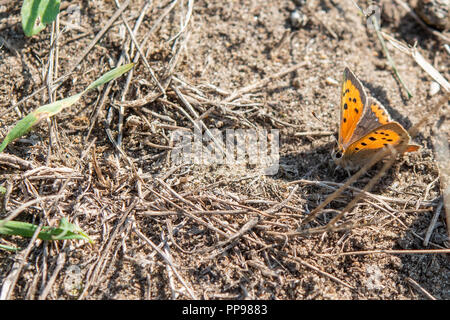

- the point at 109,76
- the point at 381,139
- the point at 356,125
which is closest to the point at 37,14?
the point at 109,76

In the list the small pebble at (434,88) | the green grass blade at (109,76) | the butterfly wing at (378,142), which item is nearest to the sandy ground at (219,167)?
the small pebble at (434,88)

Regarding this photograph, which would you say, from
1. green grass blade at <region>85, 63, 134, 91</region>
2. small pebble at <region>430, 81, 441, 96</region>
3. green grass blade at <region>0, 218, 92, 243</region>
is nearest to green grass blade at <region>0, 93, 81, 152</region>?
green grass blade at <region>85, 63, 134, 91</region>

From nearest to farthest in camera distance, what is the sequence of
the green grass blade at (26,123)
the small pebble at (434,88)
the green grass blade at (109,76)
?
the green grass blade at (26,123)
the green grass blade at (109,76)
the small pebble at (434,88)

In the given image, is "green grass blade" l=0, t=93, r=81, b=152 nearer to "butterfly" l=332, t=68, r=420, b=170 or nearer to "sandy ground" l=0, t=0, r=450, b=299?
"sandy ground" l=0, t=0, r=450, b=299

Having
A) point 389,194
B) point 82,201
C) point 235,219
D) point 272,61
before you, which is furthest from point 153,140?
point 389,194

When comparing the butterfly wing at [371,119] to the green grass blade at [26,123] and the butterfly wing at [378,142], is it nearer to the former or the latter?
the butterfly wing at [378,142]

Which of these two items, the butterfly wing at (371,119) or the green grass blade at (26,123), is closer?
the green grass blade at (26,123)

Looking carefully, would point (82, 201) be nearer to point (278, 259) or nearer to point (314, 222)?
point (278, 259)

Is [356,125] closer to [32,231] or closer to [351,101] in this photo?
[351,101]
